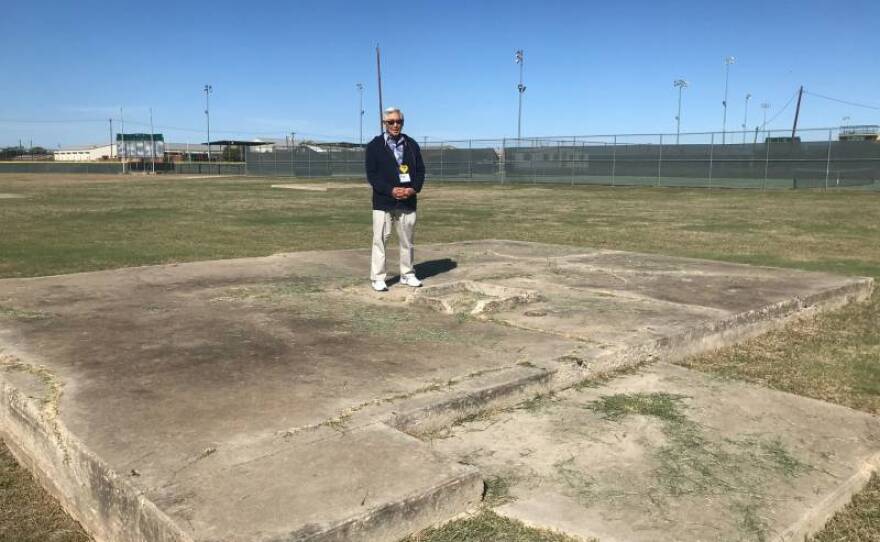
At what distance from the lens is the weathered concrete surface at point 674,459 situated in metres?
2.50

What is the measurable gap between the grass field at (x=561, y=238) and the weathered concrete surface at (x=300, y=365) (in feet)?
0.81

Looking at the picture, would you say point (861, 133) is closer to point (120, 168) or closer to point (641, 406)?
point (641, 406)

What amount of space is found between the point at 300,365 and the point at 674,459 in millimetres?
1983

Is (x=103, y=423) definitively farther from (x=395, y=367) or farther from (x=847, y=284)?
(x=847, y=284)

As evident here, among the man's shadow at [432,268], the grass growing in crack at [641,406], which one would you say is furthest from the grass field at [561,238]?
the man's shadow at [432,268]

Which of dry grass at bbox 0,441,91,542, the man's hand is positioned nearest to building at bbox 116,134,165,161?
the man's hand

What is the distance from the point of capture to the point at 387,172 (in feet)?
19.3

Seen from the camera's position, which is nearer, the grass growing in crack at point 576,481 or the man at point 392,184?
the grass growing in crack at point 576,481

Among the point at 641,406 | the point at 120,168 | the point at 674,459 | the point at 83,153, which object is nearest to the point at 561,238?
the point at 641,406

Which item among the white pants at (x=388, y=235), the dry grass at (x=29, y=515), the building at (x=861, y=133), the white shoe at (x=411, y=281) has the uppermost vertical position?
the building at (x=861, y=133)

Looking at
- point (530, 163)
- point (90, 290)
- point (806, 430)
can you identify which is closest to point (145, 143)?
point (530, 163)

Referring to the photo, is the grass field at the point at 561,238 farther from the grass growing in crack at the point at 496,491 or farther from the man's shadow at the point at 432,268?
the man's shadow at the point at 432,268

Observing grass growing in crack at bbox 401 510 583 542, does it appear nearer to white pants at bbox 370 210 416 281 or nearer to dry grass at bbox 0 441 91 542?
dry grass at bbox 0 441 91 542

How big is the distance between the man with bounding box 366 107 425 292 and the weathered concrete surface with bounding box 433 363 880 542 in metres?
2.61
